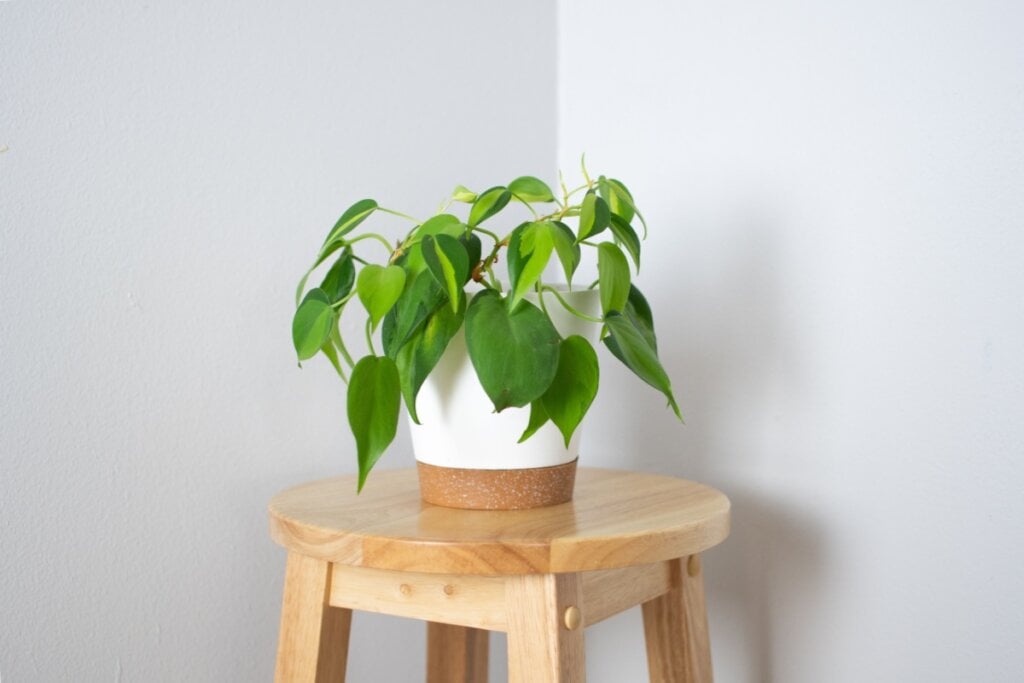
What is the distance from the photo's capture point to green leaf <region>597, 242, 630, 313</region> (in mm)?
805

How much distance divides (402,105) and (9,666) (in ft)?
2.73

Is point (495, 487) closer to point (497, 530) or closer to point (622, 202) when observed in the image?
point (497, 530)

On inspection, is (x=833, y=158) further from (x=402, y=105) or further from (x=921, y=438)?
(x=402, y=105)

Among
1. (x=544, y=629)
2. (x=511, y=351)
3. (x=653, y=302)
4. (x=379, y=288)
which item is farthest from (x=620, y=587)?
(x=653, y=302)

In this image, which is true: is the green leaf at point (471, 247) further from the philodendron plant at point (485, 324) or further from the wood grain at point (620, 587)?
the wood grain at point (620, 587)

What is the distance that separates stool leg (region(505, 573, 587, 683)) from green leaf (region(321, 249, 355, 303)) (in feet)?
1.14

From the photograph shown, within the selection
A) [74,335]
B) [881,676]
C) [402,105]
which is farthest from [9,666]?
[881,676]

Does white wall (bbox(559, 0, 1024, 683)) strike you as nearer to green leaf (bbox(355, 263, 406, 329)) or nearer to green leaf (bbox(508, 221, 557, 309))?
green leaf (bbox(508, 221, 557, 309))

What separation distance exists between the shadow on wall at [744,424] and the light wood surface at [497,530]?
22 cm

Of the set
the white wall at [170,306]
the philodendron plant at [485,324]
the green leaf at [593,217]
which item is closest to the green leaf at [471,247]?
the philodendron plant at [485,324]

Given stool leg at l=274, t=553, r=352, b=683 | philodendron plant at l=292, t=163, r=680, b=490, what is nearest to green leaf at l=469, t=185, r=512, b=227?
philodendron plant at l=292, t=163, r=680, b=490

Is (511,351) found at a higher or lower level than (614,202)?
lower

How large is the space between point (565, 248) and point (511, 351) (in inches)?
4.2

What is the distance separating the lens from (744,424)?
117 cm
